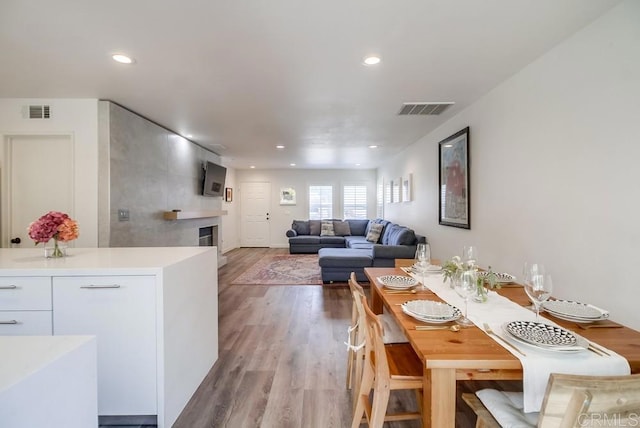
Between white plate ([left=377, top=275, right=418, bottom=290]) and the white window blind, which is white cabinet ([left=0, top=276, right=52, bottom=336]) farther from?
the white window blind

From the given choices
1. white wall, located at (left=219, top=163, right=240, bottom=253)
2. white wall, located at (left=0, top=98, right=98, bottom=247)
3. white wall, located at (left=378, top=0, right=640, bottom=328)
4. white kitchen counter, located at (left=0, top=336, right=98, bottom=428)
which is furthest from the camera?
white wall, located at (left=219, top=163, right=240, bottom=253)

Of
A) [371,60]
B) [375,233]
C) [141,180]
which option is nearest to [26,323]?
[141,180]

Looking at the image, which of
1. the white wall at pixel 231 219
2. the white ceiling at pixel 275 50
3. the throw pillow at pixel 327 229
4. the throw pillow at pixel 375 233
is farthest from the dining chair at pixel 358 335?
the white wall at pixel 231 219

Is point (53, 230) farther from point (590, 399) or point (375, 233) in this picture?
point (375, 233)

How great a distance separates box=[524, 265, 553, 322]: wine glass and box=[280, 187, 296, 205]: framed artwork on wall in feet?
25.8

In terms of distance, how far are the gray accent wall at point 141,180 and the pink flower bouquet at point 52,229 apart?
121 centimetres

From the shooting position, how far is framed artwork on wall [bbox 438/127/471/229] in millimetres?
3273

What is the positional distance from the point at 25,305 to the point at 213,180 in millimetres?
4422

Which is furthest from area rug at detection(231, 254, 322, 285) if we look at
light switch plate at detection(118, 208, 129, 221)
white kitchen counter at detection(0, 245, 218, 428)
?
white kitchen counter at detection(0, 245, 218, 428)

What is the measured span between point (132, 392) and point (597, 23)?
3.50 m


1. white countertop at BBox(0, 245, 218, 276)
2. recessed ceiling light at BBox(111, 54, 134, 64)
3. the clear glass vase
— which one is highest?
recessed ceiling light at BBox(111, 54, 134, 64)

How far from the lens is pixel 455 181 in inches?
139

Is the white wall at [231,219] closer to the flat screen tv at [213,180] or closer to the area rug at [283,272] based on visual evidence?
the area rug at [283,272]

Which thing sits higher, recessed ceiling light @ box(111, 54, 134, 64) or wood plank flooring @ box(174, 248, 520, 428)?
recessed ceiling light @ box(111, 54, 134, 64)
